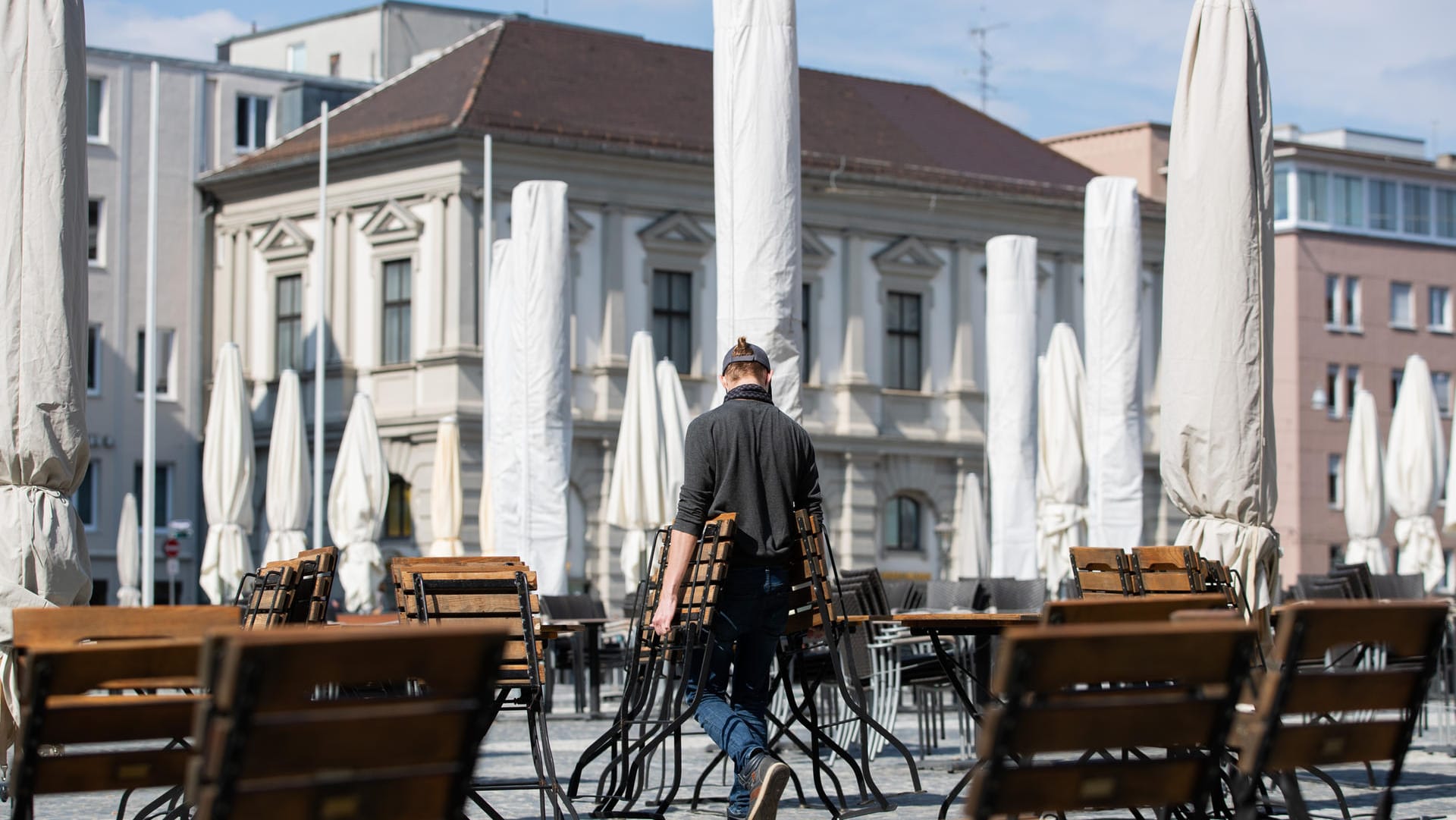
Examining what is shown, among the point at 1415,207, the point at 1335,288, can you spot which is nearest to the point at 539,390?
the point at 1335,288

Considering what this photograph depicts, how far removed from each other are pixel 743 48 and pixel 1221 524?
3.46m

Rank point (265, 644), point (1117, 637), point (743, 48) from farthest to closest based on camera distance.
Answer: point (743, 48) < point (1117, 637) < point (265, 644)

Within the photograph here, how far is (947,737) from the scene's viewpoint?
50.4 feet

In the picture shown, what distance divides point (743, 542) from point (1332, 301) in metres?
59.7

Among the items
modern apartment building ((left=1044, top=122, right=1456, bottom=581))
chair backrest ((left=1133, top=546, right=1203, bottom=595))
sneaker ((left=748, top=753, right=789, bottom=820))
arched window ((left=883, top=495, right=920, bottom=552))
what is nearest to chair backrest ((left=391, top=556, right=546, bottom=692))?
sneaker ((left=748, top=753, right=789, bottom=820))

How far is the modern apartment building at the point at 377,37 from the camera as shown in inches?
2153

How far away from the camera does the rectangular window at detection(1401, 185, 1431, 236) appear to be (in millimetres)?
67688

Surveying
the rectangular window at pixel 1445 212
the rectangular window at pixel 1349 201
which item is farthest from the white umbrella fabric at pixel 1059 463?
the rectangular window at pixel 1445 212

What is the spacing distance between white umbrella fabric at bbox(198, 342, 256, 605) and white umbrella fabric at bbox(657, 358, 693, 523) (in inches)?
209

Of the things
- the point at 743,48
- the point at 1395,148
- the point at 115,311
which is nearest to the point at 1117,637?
the point at 743,48

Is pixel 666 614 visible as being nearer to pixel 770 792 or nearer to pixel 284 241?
pixel 770 792

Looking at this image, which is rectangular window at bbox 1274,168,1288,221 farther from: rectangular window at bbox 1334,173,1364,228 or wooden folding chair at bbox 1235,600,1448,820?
wooden folding chair at bbox 1235,600,1448,820

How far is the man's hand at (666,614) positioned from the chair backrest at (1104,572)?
5.34ft

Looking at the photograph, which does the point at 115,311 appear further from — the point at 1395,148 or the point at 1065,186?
the point at 1395,148
